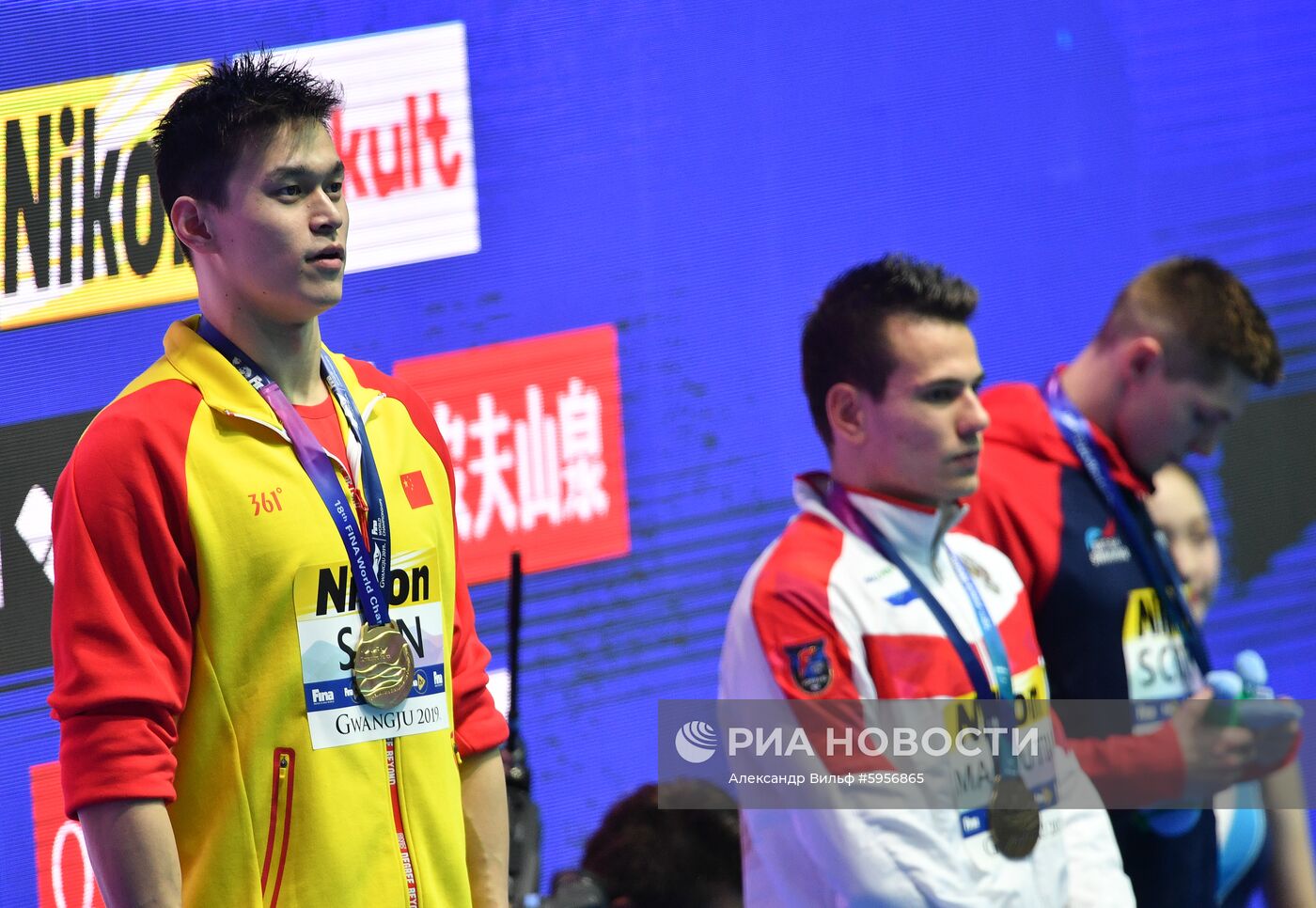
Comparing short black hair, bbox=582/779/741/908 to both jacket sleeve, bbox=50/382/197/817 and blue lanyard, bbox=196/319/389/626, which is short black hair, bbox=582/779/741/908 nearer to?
blue lanyard, bbox=196/319/389/626

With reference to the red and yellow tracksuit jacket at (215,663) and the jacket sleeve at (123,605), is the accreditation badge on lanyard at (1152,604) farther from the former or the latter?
the jacket sleeve at (123,605)

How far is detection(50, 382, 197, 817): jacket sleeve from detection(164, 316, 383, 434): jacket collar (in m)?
0.05

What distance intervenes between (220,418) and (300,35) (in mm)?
1454

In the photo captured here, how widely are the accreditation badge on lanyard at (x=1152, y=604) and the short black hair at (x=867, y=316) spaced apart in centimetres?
52

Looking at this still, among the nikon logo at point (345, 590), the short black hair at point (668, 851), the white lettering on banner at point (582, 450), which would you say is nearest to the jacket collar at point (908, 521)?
the short black hair at point (668, 851)

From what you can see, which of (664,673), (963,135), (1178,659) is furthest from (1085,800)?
(963,135)

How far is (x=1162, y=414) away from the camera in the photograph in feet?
11.2

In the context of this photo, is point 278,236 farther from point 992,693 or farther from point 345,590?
point 992,693

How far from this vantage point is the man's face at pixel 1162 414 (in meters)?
3.40

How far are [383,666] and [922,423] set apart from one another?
1.24 meters

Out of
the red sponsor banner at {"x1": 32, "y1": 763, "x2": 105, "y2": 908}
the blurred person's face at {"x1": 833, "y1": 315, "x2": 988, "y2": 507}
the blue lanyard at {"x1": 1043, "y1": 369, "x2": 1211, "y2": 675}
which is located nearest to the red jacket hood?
the blue lanyard at {"x1": 1043, "y1": 369, "x2": 1211, "y2": 675}

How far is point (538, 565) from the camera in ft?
10.9

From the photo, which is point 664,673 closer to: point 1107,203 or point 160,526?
point 1107,203

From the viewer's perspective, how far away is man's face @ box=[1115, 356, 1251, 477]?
340cm
